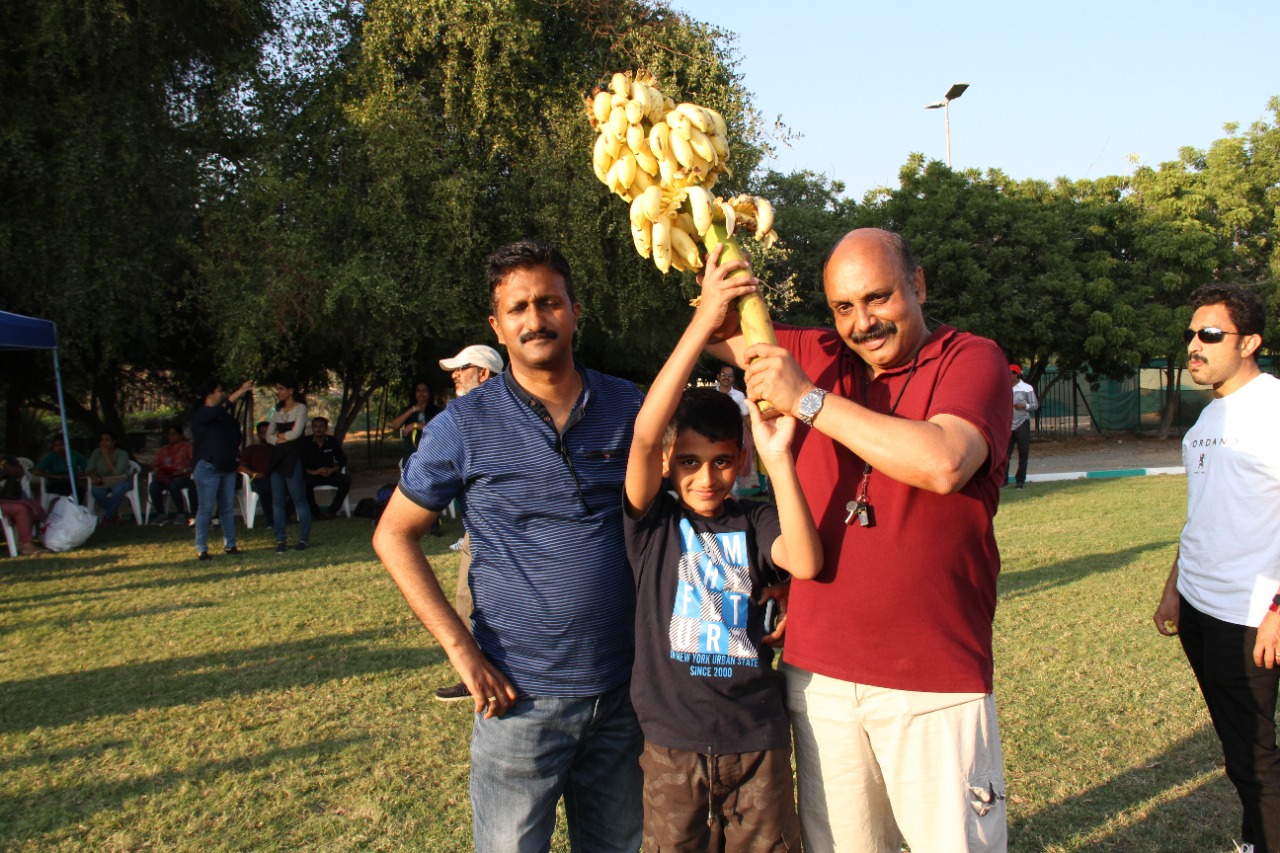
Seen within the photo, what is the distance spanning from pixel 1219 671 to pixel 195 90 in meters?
14.1

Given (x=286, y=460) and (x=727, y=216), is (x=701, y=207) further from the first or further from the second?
(x=286, y=460)

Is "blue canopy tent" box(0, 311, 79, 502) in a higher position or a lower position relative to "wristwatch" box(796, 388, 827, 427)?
higher

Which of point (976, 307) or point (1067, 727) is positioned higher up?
point (976, 307)

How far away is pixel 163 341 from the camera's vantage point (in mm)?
15547

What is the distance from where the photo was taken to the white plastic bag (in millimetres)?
11445

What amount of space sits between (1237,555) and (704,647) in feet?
6.88

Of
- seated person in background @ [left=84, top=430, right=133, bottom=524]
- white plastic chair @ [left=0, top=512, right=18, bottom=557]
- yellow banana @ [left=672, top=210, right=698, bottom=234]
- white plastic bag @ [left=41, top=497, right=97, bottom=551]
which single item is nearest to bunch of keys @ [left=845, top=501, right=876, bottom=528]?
yellow banana @ [left=672, top=210, right=698, bottom=234]

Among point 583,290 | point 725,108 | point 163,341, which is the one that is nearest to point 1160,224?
point 725,108

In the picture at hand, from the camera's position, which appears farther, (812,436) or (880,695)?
(812,436)


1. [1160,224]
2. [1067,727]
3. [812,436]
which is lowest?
[1067,727]

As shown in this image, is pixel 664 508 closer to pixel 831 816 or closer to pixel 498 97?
pixel 831 816

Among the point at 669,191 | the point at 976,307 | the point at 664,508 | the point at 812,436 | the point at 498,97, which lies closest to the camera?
the point at 669,191

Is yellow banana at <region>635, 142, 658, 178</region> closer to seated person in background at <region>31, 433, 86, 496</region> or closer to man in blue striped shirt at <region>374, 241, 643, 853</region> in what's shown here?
man in blue striped shirt at <region>374, 241, 643, 853</region>

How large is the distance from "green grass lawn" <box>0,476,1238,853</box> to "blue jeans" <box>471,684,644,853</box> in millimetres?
1342
